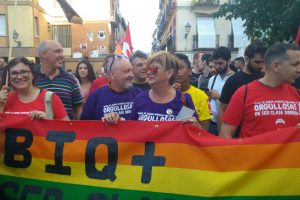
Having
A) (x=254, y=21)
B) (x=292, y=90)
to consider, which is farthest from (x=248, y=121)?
(x=254, y=21)

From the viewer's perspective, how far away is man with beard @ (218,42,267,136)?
450cm

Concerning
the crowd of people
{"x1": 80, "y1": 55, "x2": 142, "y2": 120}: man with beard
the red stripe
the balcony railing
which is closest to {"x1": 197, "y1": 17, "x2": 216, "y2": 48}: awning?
the balcony railing

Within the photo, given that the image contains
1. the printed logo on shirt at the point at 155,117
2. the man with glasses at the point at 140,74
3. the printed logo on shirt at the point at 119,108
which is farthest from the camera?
the man with glasses at the point at 140,74

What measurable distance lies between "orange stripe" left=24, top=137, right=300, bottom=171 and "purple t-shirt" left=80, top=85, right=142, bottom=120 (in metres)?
0.68

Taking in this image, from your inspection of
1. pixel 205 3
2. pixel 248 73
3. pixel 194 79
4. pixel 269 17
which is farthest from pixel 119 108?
pixel 205 3

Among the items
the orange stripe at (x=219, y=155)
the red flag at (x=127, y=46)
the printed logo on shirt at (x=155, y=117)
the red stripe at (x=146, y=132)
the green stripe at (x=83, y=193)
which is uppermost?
the red flag at (x=127, y=46)

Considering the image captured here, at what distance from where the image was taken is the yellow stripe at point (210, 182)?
10.6ft

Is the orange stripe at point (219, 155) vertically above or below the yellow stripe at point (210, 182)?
above

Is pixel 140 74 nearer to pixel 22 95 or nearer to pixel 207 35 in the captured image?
pixel 22 95

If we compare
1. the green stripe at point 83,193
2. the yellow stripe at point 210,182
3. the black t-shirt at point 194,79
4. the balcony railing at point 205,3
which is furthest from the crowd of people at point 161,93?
the balcony railing at point 205,3

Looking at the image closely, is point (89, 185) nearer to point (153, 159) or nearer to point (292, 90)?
point (153, 159)

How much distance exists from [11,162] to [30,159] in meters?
0.17

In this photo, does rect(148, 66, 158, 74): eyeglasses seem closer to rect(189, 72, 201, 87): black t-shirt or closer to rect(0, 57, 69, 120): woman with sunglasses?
rect(0, 57, 69, 120): woman with sunglasses

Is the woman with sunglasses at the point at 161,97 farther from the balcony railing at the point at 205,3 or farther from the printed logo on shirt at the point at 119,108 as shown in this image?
the balcony railing at the point at 205,3
